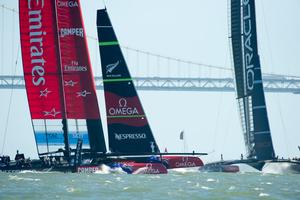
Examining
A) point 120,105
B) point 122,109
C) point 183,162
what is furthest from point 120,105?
point 183,162

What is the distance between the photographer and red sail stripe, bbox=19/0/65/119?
27641 mm

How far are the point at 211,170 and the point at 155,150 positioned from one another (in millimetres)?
5590

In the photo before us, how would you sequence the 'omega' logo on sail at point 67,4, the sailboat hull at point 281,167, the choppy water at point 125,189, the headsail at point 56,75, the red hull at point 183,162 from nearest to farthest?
1. the choppy water at point 125,189
2. the headsail at point 56,75
3. the 'omega' logo on sail at point 67,4
4. the red hull at point 183,162
5. the sailboat hull at point 281,167

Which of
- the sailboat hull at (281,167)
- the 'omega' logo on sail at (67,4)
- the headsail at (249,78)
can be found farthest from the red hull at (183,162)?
the 'omega' logo on sail at (67,4)

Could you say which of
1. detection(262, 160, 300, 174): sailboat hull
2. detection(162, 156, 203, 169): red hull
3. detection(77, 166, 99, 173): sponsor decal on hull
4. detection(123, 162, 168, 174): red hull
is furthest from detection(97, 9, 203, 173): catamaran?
detection(262, 160, 300, 174): sailboat hull

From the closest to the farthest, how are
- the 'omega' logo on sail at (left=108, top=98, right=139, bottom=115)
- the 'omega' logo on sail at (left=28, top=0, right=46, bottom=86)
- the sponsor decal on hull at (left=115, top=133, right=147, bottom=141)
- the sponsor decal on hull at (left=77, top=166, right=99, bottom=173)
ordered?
1. the sponsor decal on hull at (left=77, top=166, right=99, bottom=173)
2. the 'omega' logo on sail at (left=28, top=0, right=46, bottom=86)
3. the sponsor decal on hull at (left=115, top=133, right=147, bottom=141)
4. the 'omega' logo on sail at (left=108, top=98, right=139, bottom=115)

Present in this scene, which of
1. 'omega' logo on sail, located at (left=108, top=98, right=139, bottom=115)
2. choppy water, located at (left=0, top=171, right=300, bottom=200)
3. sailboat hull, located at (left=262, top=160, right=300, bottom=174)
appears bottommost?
choppy water, located at (left=0, top=171, right=300, bottom=200)

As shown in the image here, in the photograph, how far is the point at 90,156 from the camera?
1091 inches

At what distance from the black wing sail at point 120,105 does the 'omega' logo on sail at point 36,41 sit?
2.05 meters

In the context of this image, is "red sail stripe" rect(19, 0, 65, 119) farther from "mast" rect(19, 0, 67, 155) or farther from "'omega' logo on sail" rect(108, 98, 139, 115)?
"'omega' logo on sail" rect(108, 98, 139, 115)

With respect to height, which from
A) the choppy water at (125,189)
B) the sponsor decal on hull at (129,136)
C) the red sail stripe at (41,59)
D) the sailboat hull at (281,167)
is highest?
the red sail stripe at (41,59)

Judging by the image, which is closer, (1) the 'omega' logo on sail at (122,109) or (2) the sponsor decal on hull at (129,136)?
(2) the sponsor decal on hull at (129,136)

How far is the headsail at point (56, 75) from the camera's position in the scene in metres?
27.7

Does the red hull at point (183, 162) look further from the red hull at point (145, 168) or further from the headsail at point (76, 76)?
the headsail at point (76, 76)
